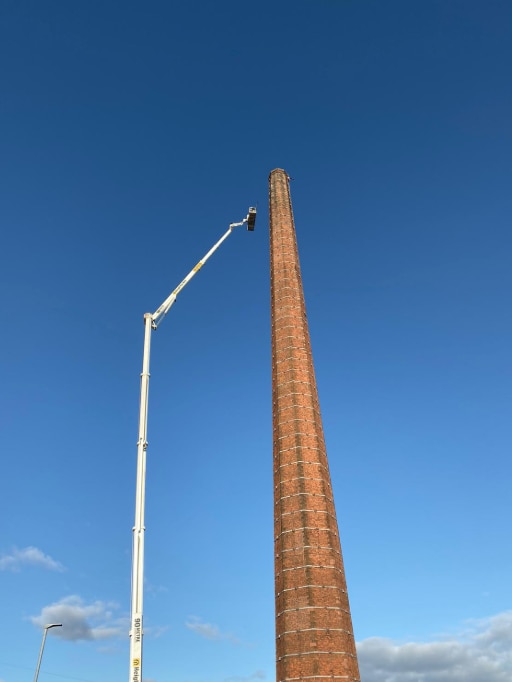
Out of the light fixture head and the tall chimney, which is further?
the light fixture head

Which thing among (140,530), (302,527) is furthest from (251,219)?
(140,530)

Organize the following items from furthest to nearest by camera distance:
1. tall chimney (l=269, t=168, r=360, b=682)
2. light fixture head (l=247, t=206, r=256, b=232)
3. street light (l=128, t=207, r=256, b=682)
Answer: light fixture head (l=247, t=206, r=256, b=232)
tall chimney (l=269, t=168, r=360, b=682)
street light (l=128, t=207, r=256, b=682)

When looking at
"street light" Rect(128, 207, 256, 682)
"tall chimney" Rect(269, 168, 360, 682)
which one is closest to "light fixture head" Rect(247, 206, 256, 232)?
"tall chimney" Rect(269, 168, 360, 682)

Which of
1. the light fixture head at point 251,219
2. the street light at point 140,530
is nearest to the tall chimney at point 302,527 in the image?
the light fixture head at point 251,219

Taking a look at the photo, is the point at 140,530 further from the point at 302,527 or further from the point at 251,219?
the point at 251,219

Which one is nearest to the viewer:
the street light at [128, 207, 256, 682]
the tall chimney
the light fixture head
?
the street light at [128, 207, 256, 682]

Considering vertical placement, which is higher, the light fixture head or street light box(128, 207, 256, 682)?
the light fixture head

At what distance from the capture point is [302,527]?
83.2ft

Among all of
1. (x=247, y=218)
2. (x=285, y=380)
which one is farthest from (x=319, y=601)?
(x=247, y=218)

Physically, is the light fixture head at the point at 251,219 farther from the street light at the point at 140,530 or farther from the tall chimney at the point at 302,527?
the street light at the point at 140,530

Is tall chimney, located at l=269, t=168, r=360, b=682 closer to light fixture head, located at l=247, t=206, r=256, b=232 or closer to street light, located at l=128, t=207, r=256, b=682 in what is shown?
light fixture head, located at l=247, t=206, r=256, b=232

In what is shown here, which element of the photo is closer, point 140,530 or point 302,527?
point 140,530

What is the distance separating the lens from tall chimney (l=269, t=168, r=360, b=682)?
22.6m

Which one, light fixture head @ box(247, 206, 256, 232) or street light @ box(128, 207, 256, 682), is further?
light fixture head @ box(247, 206, 256, 232)
